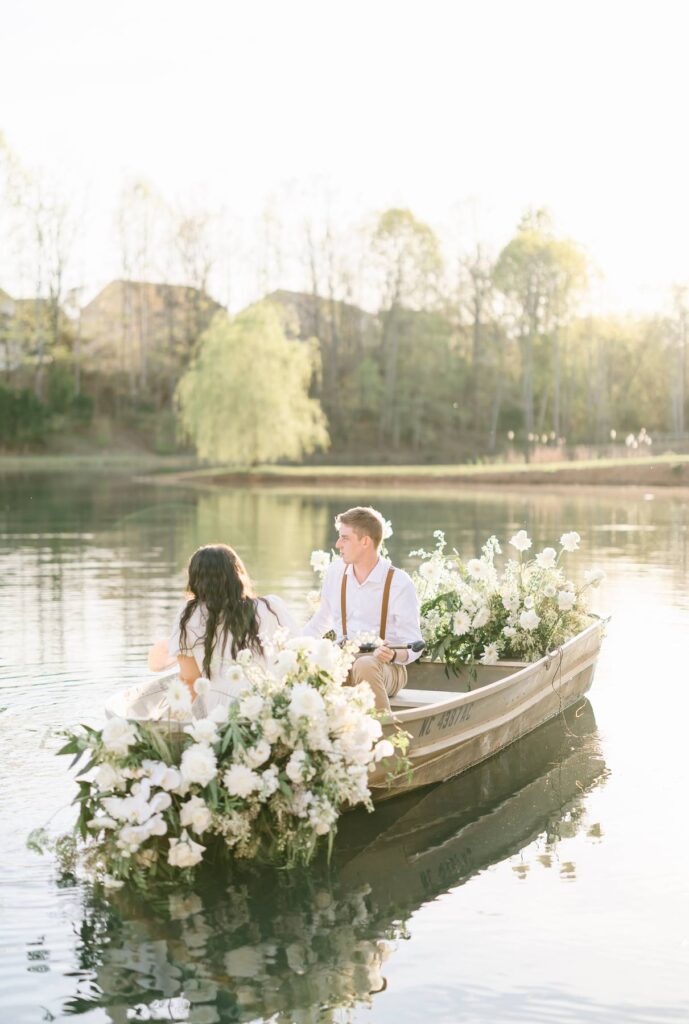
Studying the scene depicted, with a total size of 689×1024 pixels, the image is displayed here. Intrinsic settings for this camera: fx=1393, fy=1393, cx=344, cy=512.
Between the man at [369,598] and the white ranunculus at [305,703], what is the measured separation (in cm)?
168

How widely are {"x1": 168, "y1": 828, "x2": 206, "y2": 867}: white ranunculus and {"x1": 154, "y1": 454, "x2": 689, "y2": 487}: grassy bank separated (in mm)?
42895

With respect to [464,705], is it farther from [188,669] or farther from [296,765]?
[296,765]

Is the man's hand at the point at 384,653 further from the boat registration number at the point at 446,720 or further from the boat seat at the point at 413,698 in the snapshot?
the boat seat at the point at 413,698

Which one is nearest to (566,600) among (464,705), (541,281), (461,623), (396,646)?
(461,623)

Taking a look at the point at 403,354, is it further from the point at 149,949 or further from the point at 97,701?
the point at 149,949

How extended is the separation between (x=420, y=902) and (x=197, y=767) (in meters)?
1.38

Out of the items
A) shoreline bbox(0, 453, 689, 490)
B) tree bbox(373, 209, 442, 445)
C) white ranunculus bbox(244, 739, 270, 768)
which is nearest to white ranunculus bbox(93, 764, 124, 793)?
white ranunculus bbox(244, 739, 270, 768)

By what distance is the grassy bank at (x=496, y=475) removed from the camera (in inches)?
1903

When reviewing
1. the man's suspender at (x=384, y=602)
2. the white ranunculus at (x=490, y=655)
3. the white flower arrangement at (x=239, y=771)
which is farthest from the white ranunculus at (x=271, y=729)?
the white ranunculus at (x=490, y=655)

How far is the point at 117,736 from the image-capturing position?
6215 millimetres

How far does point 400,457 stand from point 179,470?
38.7ft

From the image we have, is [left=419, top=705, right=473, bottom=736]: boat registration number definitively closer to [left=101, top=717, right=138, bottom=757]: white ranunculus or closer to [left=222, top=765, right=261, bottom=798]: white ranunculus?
[left=222, top=765, right=261, bottom=798]: white ranunculus

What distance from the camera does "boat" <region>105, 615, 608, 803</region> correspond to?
25.4ft

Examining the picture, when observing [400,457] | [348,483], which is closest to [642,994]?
[348,483]
